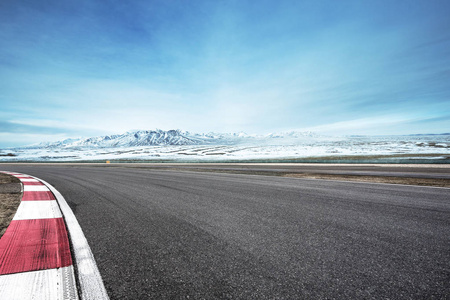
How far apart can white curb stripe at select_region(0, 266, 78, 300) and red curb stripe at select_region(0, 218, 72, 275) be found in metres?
0.11

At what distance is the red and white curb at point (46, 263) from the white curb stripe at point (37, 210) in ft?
0.63

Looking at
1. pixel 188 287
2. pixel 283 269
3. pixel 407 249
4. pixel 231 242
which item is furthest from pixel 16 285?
pixel 407 249

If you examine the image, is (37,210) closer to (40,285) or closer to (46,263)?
(46,263)

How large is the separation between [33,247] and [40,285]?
0.92m

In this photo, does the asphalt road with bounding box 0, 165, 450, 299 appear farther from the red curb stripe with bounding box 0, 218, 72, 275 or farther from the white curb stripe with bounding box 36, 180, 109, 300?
the red curb stripe with bounding box 0, 218, 72, 275

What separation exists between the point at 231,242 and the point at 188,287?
98cm

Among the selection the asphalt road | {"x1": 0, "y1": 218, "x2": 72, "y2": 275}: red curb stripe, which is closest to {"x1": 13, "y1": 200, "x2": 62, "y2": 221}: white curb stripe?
{"x1": 0, "y1": 218, "x2": 72, "y2": 275}: red curb stripe

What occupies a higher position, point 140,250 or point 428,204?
point 140,250

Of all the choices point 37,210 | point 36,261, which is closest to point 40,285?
point 36,261

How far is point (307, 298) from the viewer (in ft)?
5.32

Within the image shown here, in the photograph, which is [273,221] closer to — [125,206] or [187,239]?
[187,239]

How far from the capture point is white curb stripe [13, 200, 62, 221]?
11.6 feet

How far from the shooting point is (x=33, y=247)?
7.71 ft

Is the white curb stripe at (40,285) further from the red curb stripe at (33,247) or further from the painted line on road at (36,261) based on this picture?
the red curb stripe at (33,247)
